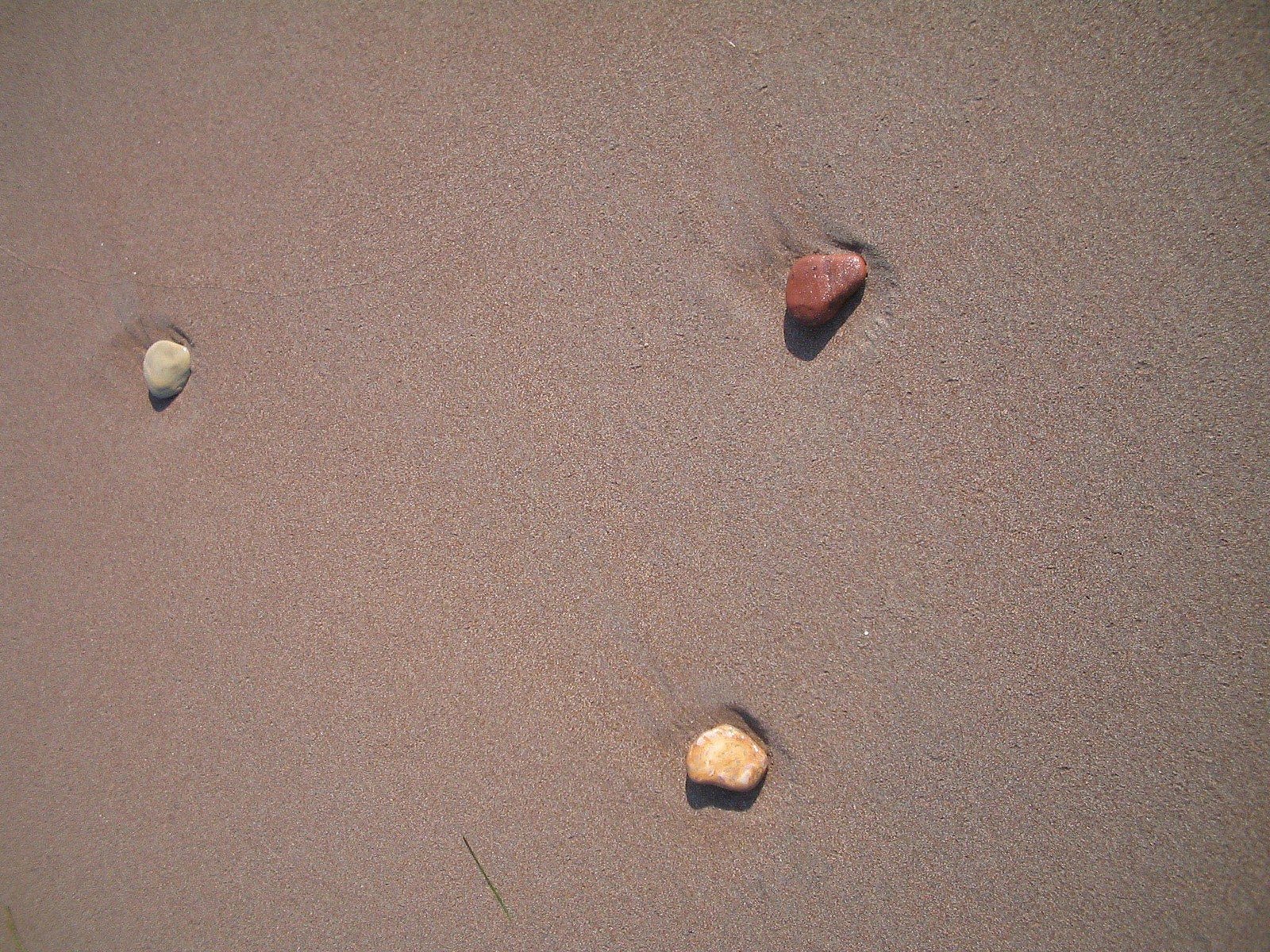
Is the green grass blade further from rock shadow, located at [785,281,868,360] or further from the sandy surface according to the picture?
rock shadow, located at [785,281,868,360]

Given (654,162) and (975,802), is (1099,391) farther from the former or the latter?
(654,162)

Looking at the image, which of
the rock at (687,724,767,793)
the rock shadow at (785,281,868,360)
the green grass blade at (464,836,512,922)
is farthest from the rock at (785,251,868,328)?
the green grass blade at (464,836,512,922)

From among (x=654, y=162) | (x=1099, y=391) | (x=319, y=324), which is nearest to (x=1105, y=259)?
(x=1099, y=391)

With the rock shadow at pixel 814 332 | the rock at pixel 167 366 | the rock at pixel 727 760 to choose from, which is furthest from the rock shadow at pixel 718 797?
the rock at pixel 167 366

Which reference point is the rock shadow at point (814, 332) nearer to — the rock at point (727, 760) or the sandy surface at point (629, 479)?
the sandy surface at point (629, 479)

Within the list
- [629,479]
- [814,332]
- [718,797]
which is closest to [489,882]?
[718,797]

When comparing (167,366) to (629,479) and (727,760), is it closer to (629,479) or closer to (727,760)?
(629,479)
